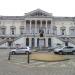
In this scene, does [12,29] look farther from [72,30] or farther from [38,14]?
[72,30]

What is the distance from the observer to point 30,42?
74562mm

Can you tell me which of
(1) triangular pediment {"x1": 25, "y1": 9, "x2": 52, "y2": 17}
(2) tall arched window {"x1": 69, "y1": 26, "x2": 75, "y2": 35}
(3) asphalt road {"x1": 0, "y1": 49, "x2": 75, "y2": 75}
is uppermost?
(1) triangular pediment {"x1": 25, "y1": 9, "x2": 52, "y2": 17}

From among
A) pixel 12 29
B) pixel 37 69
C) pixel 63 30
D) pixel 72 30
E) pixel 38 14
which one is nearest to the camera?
pixel 37 69

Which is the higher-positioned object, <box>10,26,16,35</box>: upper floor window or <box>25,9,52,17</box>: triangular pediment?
<box>25,9,52,17</box>: triangular pediment

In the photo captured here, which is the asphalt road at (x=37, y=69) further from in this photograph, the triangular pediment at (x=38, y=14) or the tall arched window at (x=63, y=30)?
the tall arched window at (x=63, y=30)

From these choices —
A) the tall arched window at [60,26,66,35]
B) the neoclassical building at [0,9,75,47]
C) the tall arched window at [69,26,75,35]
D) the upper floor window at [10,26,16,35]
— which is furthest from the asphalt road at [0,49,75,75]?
the upper floor window at [10,26,16,35]

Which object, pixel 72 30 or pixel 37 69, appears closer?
pixel 37 69

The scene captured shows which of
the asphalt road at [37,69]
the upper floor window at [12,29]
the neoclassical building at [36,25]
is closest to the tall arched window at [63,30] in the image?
the neoclassical building at [36,25]

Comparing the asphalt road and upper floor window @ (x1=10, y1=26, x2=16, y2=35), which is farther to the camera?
upper floor window @ (x1=10, y1=26, x2=16, y2=35)

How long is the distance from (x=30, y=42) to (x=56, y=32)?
13.6 meters

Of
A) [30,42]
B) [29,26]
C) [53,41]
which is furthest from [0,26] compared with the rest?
[53,41]

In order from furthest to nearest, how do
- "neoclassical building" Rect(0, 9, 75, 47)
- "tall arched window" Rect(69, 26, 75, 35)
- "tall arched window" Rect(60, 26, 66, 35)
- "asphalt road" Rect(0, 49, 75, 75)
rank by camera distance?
"tall arched window" Rect(60, 26, 66, 35)
"tall arched window" Rect(69, 26, 75, 35)
"neoclassical building" Rect(0, 9, 75, 47)
"asphalt road" Rect(0, 49, 75, 75)

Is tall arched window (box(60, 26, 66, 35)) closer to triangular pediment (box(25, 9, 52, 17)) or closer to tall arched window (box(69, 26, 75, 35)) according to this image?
tall arched window (box(69, 26, 75, 35))

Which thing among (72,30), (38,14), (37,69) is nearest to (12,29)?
(38,14)
